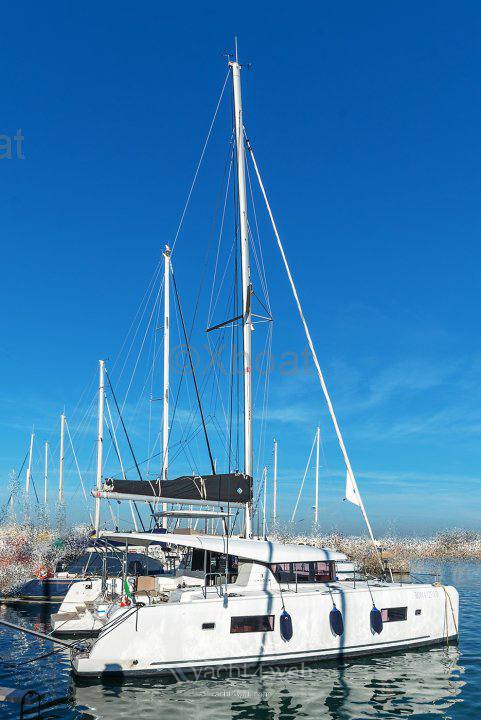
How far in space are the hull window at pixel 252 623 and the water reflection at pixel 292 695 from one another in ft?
3.90

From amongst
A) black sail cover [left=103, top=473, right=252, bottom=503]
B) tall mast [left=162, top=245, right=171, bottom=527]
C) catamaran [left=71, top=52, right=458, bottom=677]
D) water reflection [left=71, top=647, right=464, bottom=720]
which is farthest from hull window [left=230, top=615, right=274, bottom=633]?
tall mast [left=162, top=245, right=171, bottom=527]

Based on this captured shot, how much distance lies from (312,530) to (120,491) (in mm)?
37079

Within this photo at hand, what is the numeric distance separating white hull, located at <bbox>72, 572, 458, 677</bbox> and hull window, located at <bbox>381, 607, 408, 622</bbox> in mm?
124

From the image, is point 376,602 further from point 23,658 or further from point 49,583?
point 49,583

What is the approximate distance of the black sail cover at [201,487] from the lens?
62.2ft

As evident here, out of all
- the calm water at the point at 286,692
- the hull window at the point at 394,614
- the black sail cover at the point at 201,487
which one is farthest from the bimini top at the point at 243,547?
the calm water at the point at 286,692

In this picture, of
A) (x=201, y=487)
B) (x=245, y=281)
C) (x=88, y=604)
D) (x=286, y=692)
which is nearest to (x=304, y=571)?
(x=201, y=487)

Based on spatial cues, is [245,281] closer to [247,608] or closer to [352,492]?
[352,492]

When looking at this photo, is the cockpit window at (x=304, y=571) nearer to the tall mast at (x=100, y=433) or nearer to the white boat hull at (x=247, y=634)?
the white boat hull at (x=247, y=634)

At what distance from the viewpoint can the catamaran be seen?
50.9 feet

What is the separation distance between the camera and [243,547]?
1864 cm

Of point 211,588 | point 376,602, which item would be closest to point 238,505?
point 211,588

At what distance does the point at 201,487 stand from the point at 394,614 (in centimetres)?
765

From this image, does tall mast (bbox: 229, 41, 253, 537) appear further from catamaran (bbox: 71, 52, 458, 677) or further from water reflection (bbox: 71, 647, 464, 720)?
water reflection (bbox: 71, 647, 464, 720)
